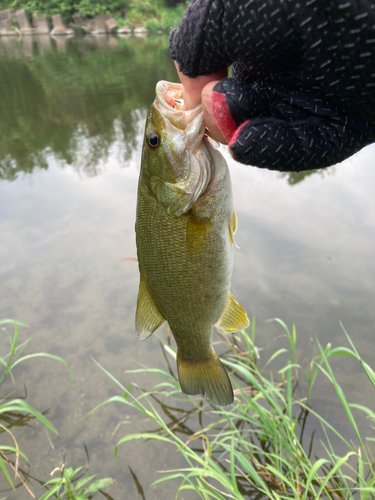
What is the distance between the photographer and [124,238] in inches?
214

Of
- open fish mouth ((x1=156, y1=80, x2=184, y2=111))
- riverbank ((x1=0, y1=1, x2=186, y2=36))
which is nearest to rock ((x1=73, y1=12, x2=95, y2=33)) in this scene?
riverbank ((x1=0, y1=1, x2=186, y2=36))

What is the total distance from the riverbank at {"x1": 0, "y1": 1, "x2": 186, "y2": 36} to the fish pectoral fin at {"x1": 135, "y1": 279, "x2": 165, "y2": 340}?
43.7 meters

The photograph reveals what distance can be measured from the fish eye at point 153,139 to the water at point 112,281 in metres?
2.47

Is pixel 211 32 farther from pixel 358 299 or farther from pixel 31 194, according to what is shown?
pixel 31 194

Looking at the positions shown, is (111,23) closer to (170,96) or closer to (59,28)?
(59,28)

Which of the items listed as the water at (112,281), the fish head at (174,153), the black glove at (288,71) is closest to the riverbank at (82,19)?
the water at (112,281)

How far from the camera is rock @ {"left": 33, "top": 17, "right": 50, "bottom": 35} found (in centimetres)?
4012

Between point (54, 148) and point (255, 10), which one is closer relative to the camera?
point (255, 10)

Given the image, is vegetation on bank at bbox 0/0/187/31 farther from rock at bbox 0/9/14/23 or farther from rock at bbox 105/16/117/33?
rock at bbox 0/9/14/23

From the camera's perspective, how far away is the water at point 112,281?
9.73 feet

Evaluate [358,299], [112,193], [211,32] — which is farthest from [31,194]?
[211,32]

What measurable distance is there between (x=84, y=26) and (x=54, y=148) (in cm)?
4037

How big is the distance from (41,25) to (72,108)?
38524 millimetres

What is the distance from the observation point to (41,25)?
40.6 meters
